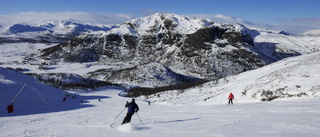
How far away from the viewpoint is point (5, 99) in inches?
1228

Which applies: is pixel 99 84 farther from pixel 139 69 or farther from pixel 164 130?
pixel 164 130

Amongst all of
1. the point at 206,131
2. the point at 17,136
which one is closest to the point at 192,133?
the point at 206,131

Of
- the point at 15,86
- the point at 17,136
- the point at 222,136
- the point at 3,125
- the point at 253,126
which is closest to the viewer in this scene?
the point at 222,136

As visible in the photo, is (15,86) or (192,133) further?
(15,86)

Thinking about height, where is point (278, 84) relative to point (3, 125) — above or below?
above

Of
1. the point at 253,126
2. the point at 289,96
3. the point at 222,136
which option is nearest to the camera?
the point at 222,136

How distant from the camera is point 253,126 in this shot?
609 inches

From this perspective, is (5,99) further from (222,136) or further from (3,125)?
(222,136)

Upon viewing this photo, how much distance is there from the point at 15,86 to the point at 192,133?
3285cm

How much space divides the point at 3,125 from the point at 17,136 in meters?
5.35

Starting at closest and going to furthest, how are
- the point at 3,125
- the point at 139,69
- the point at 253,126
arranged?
the point at 253,126, the point at 3,125, the point at 139,69

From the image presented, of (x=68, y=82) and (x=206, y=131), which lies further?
(x=68, y=82)

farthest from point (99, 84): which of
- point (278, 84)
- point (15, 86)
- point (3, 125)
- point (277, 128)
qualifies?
point (277, 128)

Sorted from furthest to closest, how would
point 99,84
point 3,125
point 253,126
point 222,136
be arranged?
point 99,84
point 3,125
point 253,126
point 222,136
